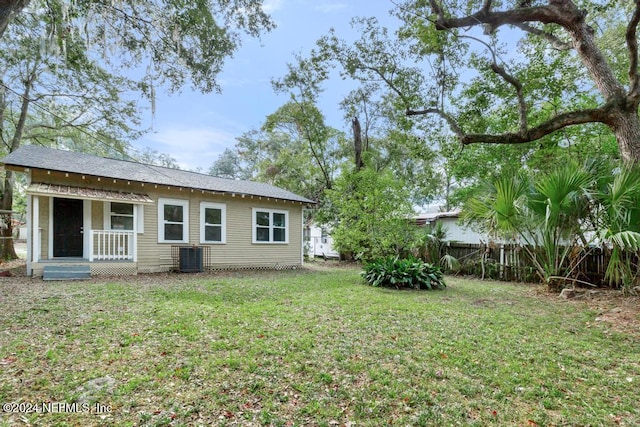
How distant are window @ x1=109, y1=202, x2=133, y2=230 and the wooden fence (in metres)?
11.2

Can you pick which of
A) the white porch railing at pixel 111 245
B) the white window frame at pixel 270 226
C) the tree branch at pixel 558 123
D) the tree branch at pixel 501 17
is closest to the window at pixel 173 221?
the white porch railing at pixel 111 245

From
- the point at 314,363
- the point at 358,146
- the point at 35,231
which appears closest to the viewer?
the point at 314,363

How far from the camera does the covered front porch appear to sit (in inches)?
326

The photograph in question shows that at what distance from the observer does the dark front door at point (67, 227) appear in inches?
359

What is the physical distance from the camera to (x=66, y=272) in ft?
26.2

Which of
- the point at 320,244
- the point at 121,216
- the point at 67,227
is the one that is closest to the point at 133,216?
the point at 121,216

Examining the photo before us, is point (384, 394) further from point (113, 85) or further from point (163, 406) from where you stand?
point (113, 85)

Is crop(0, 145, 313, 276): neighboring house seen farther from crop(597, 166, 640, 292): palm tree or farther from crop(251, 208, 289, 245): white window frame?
crop(597, 166, 640, 292): palm tree

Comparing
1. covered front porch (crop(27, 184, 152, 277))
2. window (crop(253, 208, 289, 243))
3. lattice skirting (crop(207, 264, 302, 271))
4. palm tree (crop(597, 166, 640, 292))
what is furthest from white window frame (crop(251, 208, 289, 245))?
palm tree (crop(597, 166, 640, 292))

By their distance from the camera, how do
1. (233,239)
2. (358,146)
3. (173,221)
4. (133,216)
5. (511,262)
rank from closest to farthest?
(133,216) < (511,262) < (173,221) < (233,239) < (358,146)

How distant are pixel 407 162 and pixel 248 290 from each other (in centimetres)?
1688

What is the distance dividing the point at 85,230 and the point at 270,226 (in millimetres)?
6108

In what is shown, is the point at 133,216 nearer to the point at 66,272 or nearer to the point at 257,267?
the point at 66,272

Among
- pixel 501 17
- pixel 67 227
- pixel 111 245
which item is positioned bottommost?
pixel 111 245
